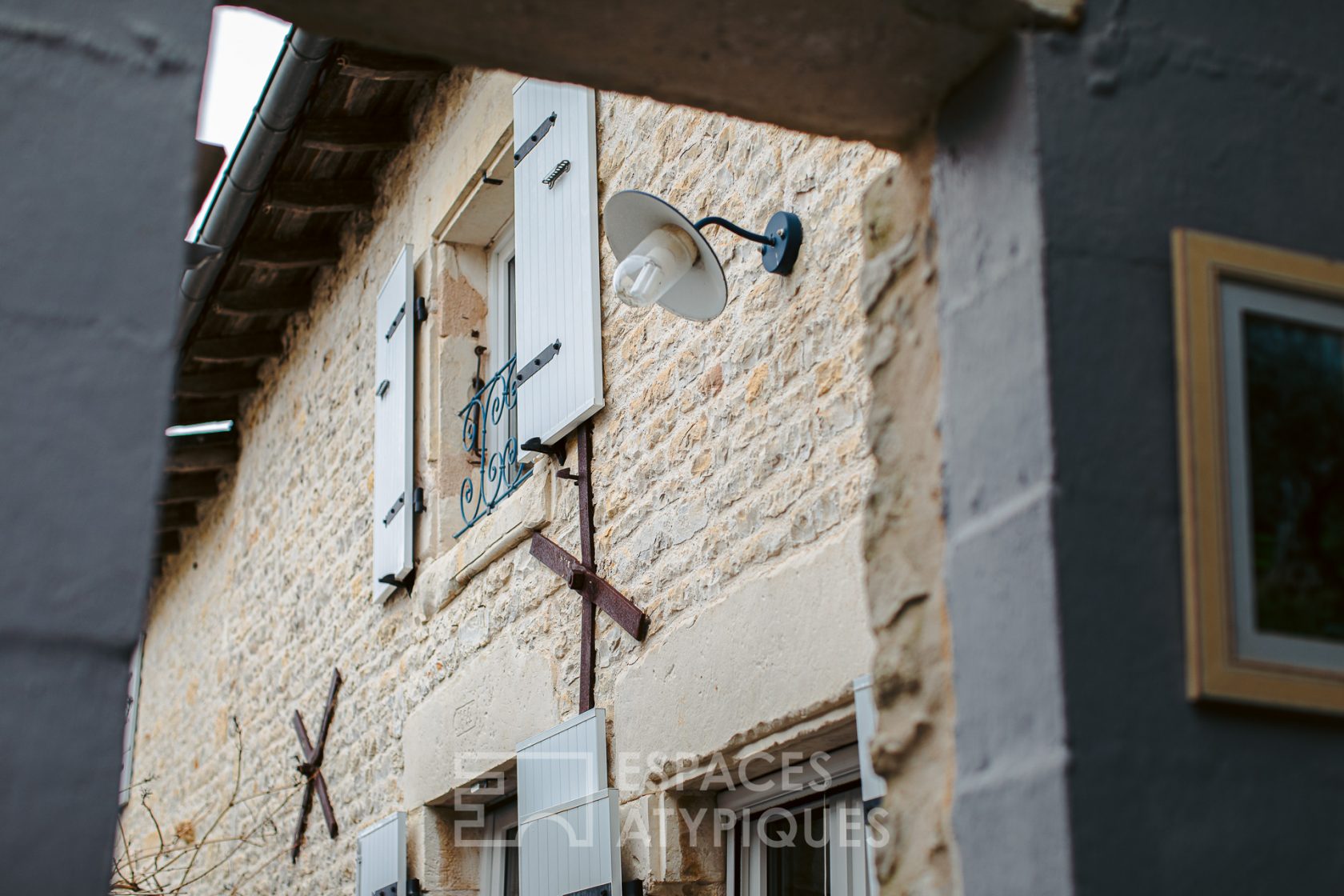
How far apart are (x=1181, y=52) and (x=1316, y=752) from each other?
2.83 feet

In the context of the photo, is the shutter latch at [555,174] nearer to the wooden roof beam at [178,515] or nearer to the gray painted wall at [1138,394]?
the gray painted wall at [1138,394]

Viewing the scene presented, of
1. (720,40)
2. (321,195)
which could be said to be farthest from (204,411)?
(720,40)

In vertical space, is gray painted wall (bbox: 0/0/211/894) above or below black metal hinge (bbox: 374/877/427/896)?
above

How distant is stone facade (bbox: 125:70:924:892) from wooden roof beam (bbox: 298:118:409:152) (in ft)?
0.39

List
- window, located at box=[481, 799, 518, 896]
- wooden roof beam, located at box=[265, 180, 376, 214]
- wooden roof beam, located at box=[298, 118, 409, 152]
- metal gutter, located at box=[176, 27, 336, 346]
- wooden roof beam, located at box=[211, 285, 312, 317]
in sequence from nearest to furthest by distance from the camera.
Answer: window, located at box=[481, 799, 518, 896]
metal gutter, located at box=[176, 27, 336, 346]
wooden roof beam, located at box=[298, 118, 409, 152]
wooden roof beam, located at box=[265, 180, 376, 214]
wooden roof beam, located at box=[211, 285, 312, 317]

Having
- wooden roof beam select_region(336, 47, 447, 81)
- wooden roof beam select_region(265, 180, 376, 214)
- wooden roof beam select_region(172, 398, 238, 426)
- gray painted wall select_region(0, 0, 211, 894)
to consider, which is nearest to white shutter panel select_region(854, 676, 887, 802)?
gray painted wall select_region(0, 0, 211, 894)

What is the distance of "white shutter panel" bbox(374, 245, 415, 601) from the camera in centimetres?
607

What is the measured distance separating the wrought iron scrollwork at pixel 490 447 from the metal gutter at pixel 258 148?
118 centimetres

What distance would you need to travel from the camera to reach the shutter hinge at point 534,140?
17.0 feet

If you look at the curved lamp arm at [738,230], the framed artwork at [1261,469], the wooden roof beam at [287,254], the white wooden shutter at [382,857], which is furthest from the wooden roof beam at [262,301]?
the framed artwork at [1261,469]

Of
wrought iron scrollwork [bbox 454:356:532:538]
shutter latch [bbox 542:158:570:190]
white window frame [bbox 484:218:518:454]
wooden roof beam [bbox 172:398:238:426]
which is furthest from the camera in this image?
wooden roof beam [bbox 172:398:238:426]

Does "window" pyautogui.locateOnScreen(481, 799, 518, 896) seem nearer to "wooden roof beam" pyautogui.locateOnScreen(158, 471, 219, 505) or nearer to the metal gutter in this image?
the metal gutter

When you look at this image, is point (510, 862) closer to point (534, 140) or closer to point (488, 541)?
point (488, 541)

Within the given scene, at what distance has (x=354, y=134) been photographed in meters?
6.78
